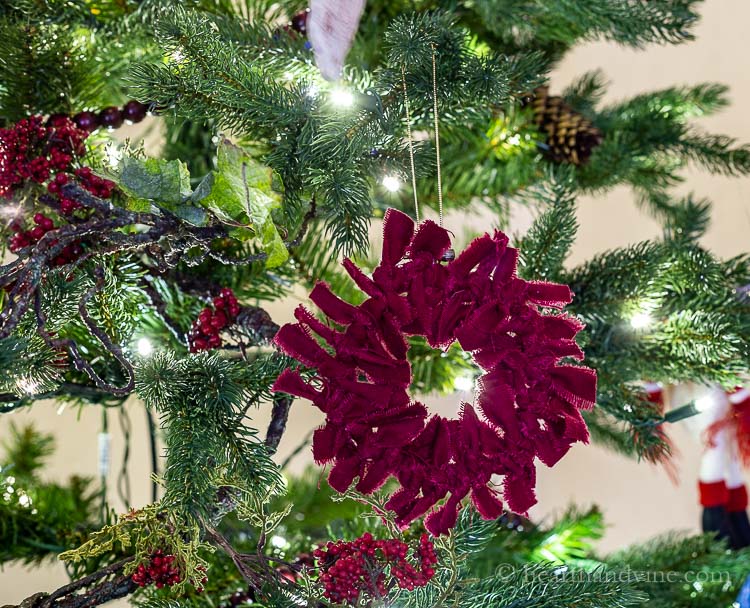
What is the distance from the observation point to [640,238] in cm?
112

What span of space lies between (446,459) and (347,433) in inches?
1.9

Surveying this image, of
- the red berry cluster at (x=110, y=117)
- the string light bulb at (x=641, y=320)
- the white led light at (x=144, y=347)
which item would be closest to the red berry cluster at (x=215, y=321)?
the white led light at (x=144, y=347)

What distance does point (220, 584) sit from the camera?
0.50 metres

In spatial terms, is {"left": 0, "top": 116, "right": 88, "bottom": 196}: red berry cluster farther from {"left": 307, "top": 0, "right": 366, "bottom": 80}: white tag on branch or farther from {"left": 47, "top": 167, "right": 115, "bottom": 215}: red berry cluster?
{"left": 307, "top": 0, "right": 366, "bottom": 80}: white tag on branch

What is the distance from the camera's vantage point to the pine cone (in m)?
0.62

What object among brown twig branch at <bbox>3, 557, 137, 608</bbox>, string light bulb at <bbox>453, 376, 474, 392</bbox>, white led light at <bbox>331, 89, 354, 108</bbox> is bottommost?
brown twig branch at <bbox>3, 557, 137, 608</bbox>

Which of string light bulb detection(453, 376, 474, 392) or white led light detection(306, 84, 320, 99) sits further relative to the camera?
string light bulb detection(453, 376, 474, 392)

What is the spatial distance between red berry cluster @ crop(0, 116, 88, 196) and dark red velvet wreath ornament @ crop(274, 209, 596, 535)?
16 cm

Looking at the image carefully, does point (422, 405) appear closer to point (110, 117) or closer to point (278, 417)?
point (278, 417)

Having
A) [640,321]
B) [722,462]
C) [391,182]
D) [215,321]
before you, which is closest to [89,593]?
[215,321]

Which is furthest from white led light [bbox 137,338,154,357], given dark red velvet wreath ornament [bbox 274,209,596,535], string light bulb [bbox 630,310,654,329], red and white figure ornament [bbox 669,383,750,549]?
red and white figure ornament [bbox 669,383,750,549]

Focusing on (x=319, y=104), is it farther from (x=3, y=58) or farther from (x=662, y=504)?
(x=662, y=504)

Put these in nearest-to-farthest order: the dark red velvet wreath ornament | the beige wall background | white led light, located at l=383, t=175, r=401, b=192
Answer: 1. the dark red velvet wreath ornament
2. white led light, located at l=383, t=175, r=401, b=192
3. the beige wall background

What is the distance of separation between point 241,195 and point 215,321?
0.09m
